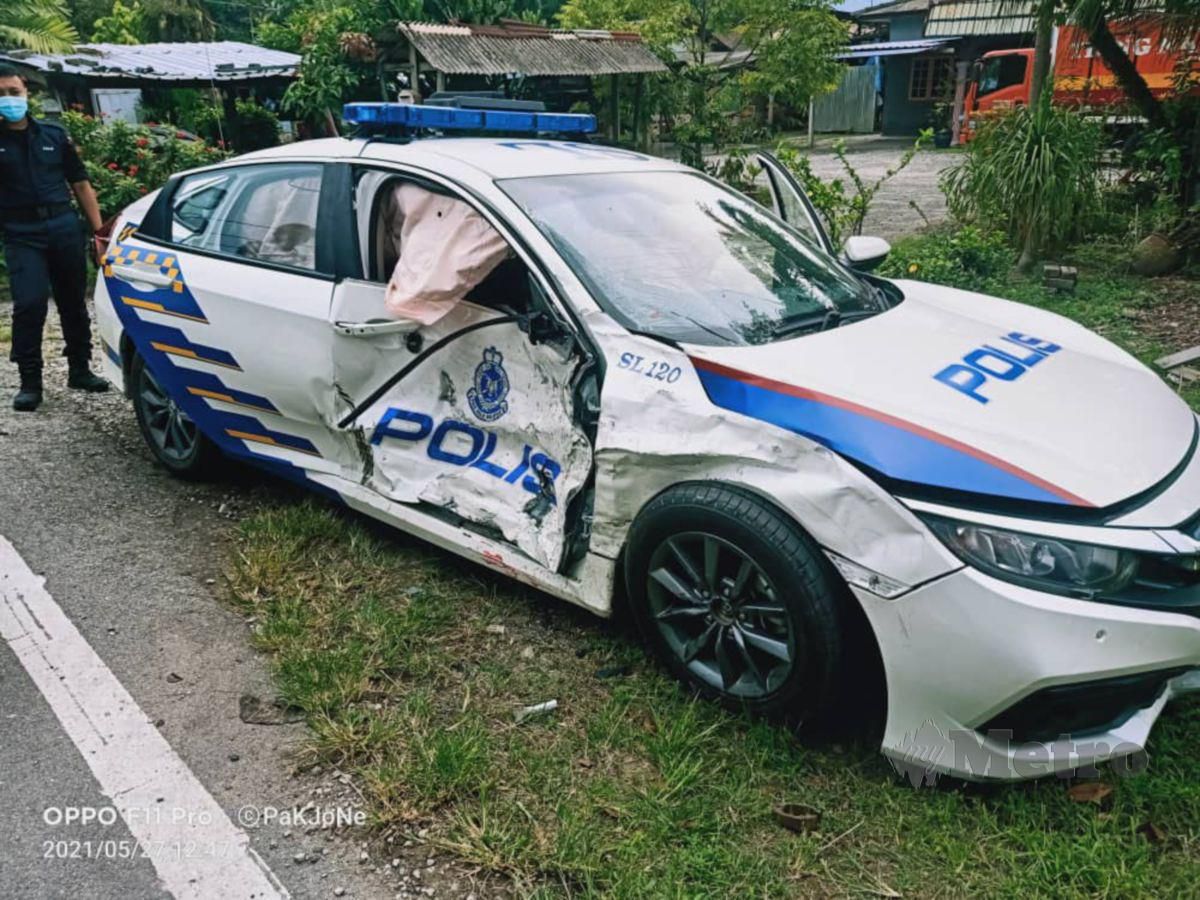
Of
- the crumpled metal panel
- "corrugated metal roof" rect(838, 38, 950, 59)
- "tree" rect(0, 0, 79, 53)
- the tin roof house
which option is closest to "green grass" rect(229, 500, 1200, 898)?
the crumpled metal panel

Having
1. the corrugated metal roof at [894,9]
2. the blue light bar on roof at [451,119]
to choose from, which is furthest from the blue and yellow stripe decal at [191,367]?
the corrugated metal roof at [894,9]

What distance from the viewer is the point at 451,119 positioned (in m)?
3.77

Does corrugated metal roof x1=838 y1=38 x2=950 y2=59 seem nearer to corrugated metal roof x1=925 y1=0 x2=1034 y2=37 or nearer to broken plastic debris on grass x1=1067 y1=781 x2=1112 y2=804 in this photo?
corrugated metal roof x1=925 y1=0 x2=1034 y2=37

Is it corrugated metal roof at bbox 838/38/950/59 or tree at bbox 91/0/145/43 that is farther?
corrugated metal roof at bbox 838/38/950/59

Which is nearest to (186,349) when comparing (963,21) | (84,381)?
(84,381)

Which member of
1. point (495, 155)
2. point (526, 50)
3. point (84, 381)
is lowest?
point (84, 381)

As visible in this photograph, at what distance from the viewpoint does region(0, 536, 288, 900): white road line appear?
2262 millimetres

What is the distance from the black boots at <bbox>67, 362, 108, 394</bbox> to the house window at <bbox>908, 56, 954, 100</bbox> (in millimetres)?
27652

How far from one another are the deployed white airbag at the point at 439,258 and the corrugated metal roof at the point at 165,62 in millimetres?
11634

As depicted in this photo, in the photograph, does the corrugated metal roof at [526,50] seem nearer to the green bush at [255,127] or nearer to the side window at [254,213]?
the green bush at [255,127]

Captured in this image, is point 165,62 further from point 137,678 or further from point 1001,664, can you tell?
point 1001,664

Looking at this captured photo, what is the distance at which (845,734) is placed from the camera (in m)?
2.72

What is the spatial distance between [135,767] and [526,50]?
13888 mm

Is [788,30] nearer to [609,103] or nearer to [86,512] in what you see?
[609,103]
